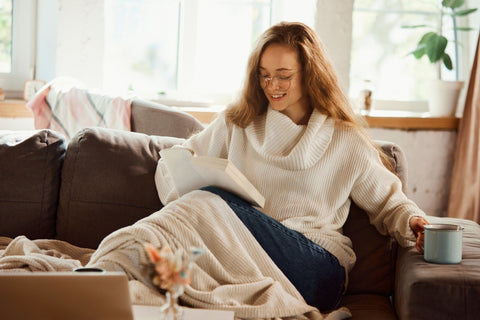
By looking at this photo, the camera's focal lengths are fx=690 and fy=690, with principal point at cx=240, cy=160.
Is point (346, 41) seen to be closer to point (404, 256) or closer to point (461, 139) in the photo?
point (461, 139)

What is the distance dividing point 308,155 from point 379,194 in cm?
25

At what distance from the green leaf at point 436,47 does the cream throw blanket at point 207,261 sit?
2.30 m

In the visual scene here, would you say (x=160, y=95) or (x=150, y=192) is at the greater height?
(x=160, y=95)

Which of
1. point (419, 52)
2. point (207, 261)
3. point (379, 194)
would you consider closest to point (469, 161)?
point (419, 52)

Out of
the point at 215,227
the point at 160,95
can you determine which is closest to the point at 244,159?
the point at 215,227

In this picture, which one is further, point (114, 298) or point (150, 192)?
point (150, 192)

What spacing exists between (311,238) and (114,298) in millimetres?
1005

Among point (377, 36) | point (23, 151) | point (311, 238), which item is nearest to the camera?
point (311, 238)

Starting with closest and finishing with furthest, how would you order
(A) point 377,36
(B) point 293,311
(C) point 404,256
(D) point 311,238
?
(B) point 293,311
(C) point 404,256
(D) point 311,238
(A) point 377,36

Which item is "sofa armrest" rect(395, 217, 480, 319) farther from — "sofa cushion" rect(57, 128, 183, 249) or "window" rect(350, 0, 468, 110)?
"window" rect(350, 0, 468, 110)

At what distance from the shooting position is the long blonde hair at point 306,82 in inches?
87.0

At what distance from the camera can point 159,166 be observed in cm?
219

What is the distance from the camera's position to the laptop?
1.13 m

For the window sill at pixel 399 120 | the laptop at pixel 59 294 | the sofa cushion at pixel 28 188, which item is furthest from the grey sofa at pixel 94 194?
the window sill at pixel 399 120
